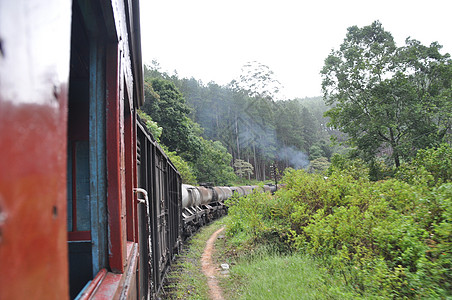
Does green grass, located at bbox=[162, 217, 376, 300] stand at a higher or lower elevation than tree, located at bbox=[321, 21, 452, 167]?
lower

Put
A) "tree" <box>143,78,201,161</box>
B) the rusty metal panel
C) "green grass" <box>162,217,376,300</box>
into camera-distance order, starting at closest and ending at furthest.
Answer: the rusty metal panel → "green grass" <box>162,217,376,300</box> → "tree" <box>143,78,201,161</box>

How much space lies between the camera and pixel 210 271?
788 centimetres

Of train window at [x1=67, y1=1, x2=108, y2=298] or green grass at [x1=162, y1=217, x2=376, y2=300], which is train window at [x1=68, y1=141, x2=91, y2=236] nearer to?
train window at [x1=67, y1=1, x2=108, y2=298]

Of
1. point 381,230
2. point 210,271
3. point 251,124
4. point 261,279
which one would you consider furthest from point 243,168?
point 381,230

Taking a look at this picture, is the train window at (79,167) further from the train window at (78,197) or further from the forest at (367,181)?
the forest at (367,181)

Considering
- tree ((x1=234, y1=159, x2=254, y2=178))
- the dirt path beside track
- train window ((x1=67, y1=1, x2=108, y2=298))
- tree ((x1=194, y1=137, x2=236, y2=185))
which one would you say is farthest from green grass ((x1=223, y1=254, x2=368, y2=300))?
tree ((x1=234, y1=159, x2=254, y2=178))

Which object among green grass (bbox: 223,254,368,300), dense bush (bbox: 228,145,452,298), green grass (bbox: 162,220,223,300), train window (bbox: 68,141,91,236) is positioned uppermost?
train window (bbox: 68,141,91,236)

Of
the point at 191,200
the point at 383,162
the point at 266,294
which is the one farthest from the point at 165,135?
the point at 266,294

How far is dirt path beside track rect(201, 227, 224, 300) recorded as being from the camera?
20.6 ft

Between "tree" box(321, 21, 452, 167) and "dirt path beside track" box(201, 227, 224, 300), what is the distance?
13254 millimetres

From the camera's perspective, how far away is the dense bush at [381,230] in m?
3.65

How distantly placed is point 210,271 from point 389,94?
16.9 m

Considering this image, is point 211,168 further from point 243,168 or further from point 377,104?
point 377,104

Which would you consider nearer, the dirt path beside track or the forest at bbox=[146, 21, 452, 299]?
the forest at bbox=[146, 21, 452, 299]
